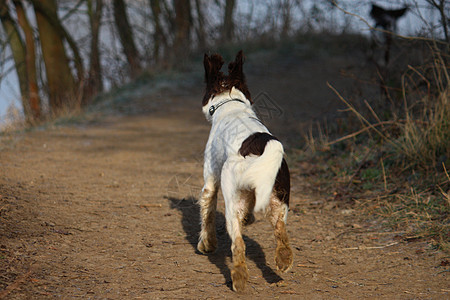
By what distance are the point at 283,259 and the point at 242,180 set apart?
0.66 meters

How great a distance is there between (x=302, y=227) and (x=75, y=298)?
8.30ft

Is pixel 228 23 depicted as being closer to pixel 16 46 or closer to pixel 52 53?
pixel 52 53

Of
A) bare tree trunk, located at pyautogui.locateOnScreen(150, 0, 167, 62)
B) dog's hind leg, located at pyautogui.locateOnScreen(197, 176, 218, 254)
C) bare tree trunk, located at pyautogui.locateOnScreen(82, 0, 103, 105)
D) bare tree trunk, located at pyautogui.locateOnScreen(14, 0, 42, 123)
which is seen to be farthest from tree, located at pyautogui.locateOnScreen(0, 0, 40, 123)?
dog's hind leg, located at pyautogui.locateOnScreen(197, 176, 218, 254)

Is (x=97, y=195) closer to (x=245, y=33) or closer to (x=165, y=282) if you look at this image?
(x=165, y=282)

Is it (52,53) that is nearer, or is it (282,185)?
(282,185)

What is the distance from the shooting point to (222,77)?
13.5 ft

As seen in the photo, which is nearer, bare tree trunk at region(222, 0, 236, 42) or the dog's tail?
the dog's tail

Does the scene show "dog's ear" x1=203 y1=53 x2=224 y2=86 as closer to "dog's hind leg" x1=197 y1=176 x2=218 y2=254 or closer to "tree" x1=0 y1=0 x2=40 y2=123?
"dog's hind leg" x1=197 y1=176 x2=218 y2=254

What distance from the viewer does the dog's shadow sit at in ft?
11.2

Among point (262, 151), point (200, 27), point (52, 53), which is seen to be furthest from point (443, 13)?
point (200, 27)

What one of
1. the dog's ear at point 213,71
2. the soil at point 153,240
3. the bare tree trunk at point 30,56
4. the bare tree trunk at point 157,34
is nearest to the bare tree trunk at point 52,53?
the bare tree trunk at point 30,56

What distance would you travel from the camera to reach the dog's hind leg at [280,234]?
3055mm

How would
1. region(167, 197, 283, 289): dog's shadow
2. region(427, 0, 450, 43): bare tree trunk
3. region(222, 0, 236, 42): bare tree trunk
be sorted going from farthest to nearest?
1. region(222, 0, 236, 42): bare tree trunk
2. region(427, 0, 450, 43): bare tree trunk
3. region(167, 197, 283, 289): dog's shadow

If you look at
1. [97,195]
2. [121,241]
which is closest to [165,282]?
[121,241]
